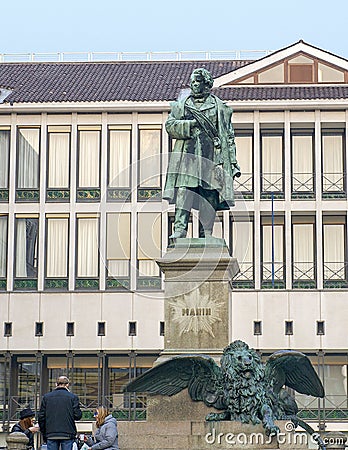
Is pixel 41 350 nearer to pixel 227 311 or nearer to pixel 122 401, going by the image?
pixel 122 401

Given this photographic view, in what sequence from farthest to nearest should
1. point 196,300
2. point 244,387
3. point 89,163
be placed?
point 89,163 < point 196,300 < point 244,387

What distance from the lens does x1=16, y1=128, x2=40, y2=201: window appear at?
5531 centimetres

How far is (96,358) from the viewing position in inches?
2120

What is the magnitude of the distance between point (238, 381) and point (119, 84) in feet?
131

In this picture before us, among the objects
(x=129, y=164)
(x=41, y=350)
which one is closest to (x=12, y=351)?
(x=41, y=350)

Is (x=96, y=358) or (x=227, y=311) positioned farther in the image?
(x=96, y=358)

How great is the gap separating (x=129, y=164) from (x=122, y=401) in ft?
33.9

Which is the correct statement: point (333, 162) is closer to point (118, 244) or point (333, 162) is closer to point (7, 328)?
point (118, 244)

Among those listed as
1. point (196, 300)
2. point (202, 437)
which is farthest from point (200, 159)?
point (202, 437)

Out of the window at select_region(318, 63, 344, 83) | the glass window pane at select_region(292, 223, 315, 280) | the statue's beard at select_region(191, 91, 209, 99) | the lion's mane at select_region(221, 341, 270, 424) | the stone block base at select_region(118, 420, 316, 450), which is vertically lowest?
the stone block base at select_region(118, 420, 316, 450)

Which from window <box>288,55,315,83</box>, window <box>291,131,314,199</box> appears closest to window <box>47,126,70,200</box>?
window <box>291,131,314,199</box>

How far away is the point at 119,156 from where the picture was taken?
182 ft

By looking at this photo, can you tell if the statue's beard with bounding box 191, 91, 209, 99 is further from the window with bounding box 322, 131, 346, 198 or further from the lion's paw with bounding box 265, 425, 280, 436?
the window with bounding box 322, 131, 346, 198

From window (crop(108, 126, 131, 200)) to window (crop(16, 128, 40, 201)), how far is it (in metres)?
3.24
